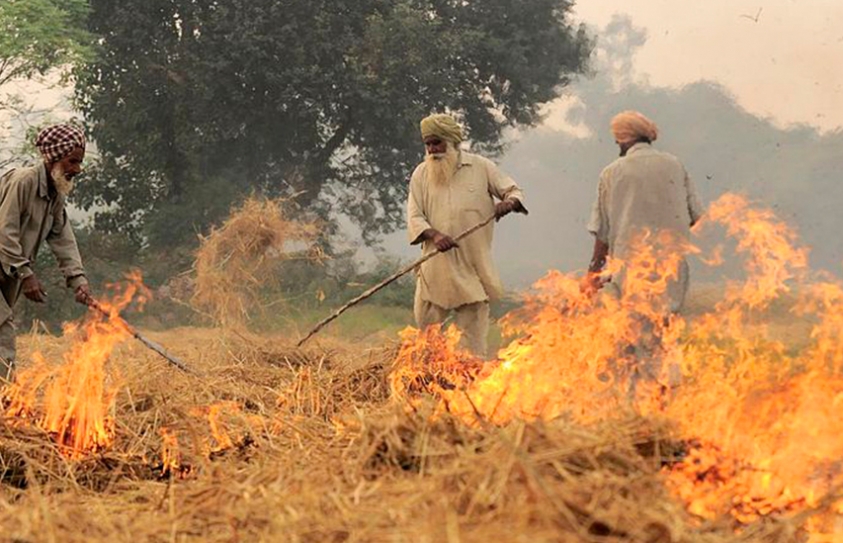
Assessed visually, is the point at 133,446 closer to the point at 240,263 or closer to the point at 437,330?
the point at 437,330

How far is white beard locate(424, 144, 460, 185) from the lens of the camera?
7.54 metres

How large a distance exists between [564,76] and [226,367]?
18862 mm

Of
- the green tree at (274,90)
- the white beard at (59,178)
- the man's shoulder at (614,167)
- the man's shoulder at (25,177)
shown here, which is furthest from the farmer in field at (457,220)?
the green tree at (274,90)

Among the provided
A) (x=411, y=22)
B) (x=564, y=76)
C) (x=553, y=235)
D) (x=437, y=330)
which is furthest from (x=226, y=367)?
(x=553, y=235)

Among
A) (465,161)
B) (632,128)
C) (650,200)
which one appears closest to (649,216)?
(650,200)

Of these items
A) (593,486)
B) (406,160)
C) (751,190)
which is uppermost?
(751,190)

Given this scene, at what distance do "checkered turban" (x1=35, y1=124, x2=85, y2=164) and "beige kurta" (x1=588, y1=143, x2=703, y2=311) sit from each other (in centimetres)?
347

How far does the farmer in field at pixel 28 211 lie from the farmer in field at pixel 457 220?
8.47 ft

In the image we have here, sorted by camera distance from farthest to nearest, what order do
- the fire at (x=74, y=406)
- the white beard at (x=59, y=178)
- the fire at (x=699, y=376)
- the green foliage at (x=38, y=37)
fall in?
1. the green foliage at (x=38, y=37)
2. the white beard at (x=59, y=178)
3. the fire at (x=74, y=406)
4. the fire at (x=699, y=376)

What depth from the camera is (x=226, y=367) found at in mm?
7680

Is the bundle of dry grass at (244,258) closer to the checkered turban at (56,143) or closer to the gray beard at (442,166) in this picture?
the gray beard at (442,166)

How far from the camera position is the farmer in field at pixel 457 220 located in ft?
24.7

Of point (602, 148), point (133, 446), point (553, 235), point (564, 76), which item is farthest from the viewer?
point (553, 235)

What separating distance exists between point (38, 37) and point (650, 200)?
49.7ft
